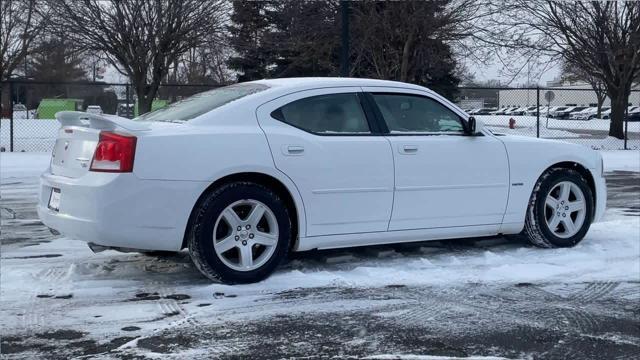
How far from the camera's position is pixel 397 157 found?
5586 mm

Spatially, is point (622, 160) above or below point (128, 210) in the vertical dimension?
below

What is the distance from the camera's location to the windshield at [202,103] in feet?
17.7

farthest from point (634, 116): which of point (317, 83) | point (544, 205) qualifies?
point (317, 83)

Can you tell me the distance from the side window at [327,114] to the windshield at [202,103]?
34 cm

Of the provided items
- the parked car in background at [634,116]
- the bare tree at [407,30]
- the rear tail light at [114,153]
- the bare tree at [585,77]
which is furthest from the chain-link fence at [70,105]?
the parked car in background at [634,116]

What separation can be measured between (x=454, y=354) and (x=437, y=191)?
83.4 inches

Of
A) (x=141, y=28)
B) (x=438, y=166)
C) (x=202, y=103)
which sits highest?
(x=141, y=28)

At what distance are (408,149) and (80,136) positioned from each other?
8.45ft

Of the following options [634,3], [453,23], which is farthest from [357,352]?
[634,3]

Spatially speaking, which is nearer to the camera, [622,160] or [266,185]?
[266,185]

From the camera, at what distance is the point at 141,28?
835 inches

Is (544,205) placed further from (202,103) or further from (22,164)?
(22,164)

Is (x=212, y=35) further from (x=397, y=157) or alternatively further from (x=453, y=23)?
(x=397, y=157)

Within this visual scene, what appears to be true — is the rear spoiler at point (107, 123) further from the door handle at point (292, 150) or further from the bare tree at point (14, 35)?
the bare tree at point (14, 35)
